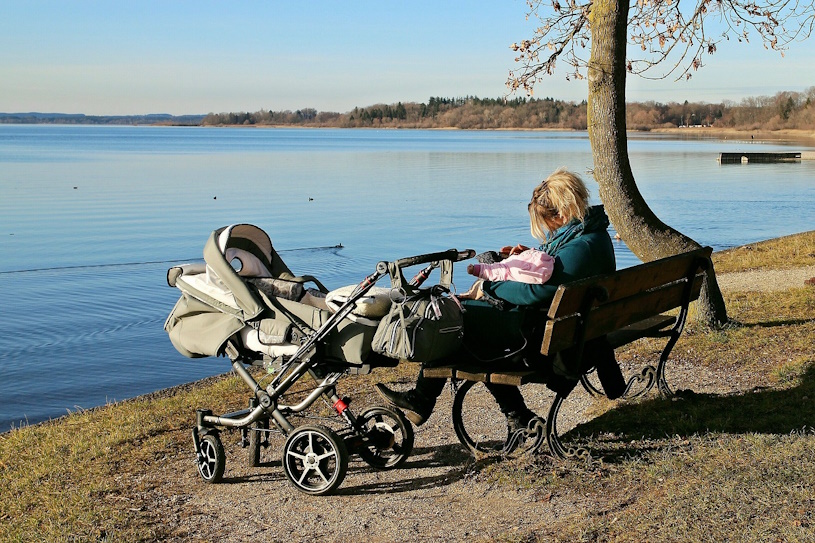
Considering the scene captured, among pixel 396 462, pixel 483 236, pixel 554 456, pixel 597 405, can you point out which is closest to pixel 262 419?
pixel 396 462

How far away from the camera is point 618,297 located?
5312 mm

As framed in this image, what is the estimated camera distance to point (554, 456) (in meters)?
5.19

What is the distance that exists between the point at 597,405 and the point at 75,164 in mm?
53967

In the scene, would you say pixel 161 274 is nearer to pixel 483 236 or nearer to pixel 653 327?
pixel 483 236

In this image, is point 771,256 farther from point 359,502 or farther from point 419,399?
point 359,502

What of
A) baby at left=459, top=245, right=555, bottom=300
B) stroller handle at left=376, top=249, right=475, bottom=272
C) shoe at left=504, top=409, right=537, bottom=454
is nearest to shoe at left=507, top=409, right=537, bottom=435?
shoe at left=504, top=409, right=537, bottom=454

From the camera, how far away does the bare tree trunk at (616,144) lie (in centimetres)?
823

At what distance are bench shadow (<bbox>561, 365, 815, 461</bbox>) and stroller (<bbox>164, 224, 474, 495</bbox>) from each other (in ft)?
4.20

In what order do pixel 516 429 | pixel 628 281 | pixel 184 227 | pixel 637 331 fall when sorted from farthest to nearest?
pixel 184 227
pixel 637 331
pixel 516 429
pixel 628 281

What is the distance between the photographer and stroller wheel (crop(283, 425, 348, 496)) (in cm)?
499

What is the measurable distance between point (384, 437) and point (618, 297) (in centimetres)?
161

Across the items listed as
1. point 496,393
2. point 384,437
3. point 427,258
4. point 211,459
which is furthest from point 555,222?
point 211,459

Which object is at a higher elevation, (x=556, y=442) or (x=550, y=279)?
(x=550, y=279)

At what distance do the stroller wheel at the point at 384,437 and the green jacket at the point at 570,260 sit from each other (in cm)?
95
